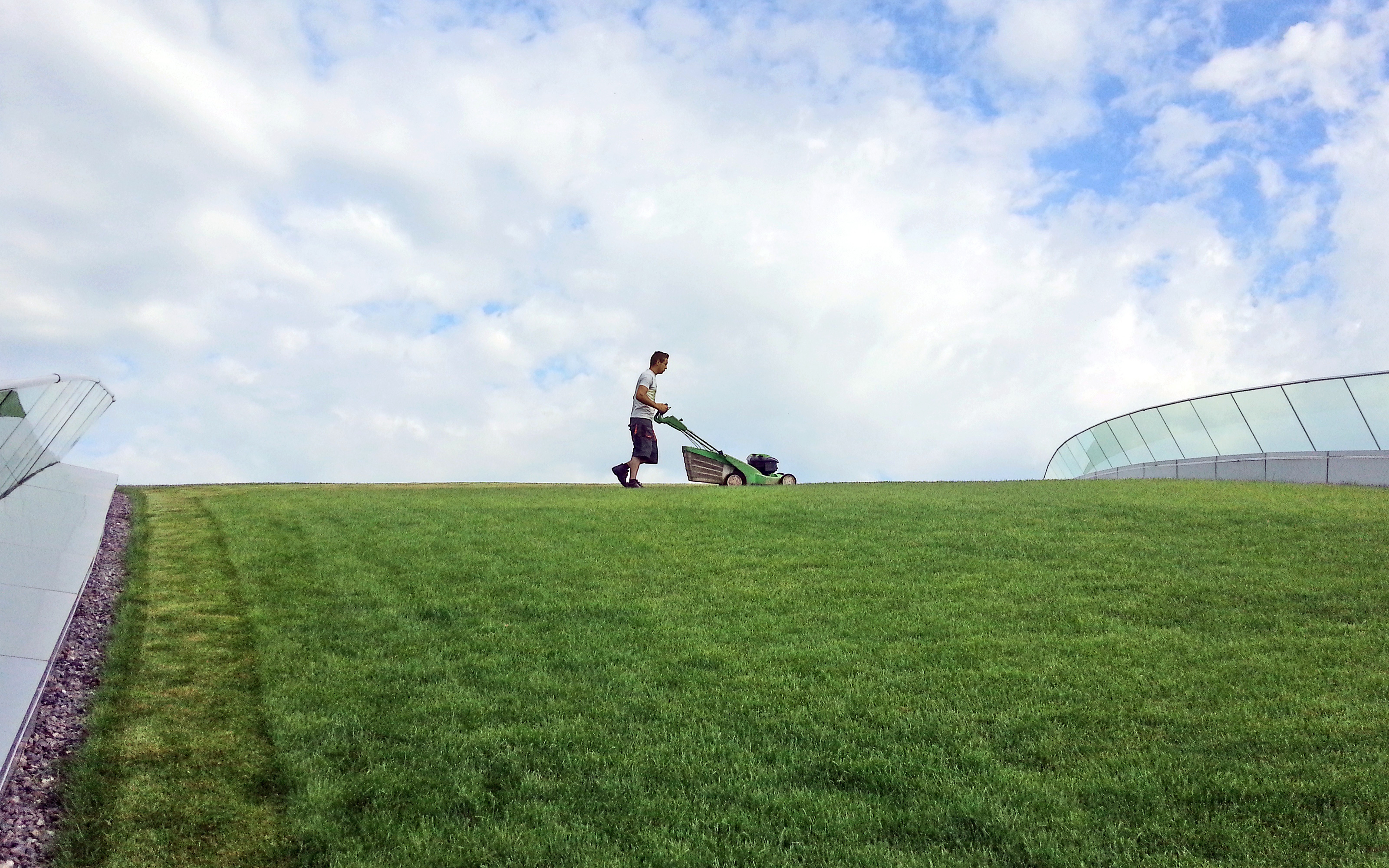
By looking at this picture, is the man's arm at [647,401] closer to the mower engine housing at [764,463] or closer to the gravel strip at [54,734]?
the mower engine housing at [764,463]

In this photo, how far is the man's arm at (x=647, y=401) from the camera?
17469mm

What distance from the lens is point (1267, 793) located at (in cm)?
539

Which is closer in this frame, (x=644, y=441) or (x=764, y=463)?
(x=644, y=441)

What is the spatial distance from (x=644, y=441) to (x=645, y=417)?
434 mm

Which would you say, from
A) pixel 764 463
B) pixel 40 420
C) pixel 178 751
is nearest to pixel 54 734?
pixel 178 751

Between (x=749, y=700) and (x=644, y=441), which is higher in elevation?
(x=644, y=441)

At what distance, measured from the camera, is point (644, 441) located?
17.9 m

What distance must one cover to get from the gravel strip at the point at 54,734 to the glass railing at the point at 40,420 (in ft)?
5.98

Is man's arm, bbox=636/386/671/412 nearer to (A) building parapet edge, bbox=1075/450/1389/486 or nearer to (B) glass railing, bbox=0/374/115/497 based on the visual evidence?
(B) glass railing, bbox=0/374/115/497

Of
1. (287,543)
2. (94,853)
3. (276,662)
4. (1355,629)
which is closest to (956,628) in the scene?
(1355,629)

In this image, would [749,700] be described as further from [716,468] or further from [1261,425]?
[1261,425]

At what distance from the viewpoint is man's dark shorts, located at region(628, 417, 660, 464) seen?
17.8 m

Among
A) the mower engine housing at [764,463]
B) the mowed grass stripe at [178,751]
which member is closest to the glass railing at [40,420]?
the mowed grass stripe at [178,751]

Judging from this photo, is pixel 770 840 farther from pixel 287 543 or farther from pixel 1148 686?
pixel 287 543
